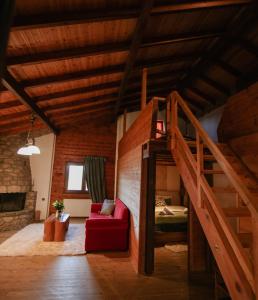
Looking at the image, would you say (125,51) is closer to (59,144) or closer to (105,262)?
(105,262)

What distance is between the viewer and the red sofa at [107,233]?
4.27m

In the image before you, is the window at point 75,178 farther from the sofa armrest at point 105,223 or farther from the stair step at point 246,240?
the stair step at point 246,240

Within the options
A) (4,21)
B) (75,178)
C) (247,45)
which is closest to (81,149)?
(75,178)

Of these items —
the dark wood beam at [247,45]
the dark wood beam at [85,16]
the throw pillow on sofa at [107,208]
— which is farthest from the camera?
the throw pillow on sofa at [107,208]

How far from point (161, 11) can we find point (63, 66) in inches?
69.1

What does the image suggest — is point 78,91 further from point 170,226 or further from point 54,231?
point 170,226

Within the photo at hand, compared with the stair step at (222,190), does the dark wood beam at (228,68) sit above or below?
above

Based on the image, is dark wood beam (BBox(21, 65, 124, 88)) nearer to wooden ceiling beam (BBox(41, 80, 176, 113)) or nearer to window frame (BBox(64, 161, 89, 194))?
wooden ceiling beam (BBox(41, 80, 176, 113))

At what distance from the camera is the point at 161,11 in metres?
2.82

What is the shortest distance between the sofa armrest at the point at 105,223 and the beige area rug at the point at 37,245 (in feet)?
1.78

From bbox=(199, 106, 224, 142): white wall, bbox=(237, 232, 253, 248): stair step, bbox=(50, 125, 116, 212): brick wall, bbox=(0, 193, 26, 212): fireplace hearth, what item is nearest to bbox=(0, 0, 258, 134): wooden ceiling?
bbox=(199, 106, 224, 142): white wall

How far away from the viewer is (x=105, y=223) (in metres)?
4.32

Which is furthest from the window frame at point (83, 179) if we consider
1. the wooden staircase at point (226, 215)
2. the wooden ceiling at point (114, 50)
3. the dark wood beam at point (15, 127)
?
the wooden staircase at point (226, 215)

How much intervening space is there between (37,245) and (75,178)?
133 inches
